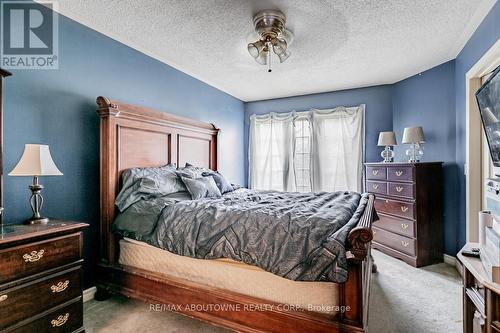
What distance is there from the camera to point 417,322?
6.39 ft

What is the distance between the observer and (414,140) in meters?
3.39

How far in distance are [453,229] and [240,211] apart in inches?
117

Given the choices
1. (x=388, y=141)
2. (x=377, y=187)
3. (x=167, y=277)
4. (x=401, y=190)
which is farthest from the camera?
(x=388, y=141)

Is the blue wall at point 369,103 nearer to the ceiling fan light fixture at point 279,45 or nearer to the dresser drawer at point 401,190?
the dresser drawer at point 401,190

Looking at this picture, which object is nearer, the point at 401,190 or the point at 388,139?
the point at 401,190

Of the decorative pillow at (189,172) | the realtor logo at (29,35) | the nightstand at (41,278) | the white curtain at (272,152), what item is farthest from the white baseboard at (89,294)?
the white curtain at (272,152)

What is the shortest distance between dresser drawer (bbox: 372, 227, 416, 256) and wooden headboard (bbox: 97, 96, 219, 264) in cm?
284

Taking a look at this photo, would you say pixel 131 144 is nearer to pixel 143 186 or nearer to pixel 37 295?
pixel 143 186

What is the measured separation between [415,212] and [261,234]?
2.45m

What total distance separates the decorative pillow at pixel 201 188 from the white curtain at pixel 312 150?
225 centimetres

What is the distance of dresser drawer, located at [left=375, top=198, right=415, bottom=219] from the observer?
3129mm

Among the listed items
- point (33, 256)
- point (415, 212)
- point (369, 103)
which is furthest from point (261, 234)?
point (369, 103)

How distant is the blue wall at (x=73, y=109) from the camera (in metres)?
1.89

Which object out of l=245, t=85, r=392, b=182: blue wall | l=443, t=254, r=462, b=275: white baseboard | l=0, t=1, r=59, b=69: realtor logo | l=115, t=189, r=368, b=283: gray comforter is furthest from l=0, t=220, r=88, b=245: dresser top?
l=245, t=85, r=392, b=182: blue wall
